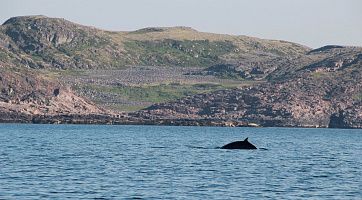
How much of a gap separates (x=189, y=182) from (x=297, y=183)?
8713 mm

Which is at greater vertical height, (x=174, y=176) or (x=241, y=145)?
(x=241, y=145)

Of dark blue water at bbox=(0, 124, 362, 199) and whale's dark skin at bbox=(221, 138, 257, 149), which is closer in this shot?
dark blue water at bbox=(0, 124, 362, 199)

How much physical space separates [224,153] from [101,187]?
46402 millimetres

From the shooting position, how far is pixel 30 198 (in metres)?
58.0

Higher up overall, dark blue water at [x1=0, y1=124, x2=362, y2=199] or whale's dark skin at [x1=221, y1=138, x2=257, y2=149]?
whale's dark skin at [x1=221, y1=138, x2=257, y2=149]

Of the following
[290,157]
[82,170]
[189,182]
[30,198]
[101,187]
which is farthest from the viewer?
[290,157]

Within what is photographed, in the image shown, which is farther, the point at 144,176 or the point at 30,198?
the point at 144,176

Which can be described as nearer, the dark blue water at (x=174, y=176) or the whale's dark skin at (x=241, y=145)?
the dark blue water at (x=174, y=176)

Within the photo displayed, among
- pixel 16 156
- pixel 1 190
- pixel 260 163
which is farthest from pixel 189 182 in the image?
pixel 16 156

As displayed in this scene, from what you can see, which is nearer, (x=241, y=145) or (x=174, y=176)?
(x=174, y=176)

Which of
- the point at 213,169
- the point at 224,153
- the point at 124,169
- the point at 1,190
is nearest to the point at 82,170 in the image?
the point at 124,169

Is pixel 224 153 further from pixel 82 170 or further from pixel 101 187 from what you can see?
pixel 101 187

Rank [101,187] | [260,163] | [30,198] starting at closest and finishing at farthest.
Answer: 1. [30,198]
2. [101,187]
3. [260,163]

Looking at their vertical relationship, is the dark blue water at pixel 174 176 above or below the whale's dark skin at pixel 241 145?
below
